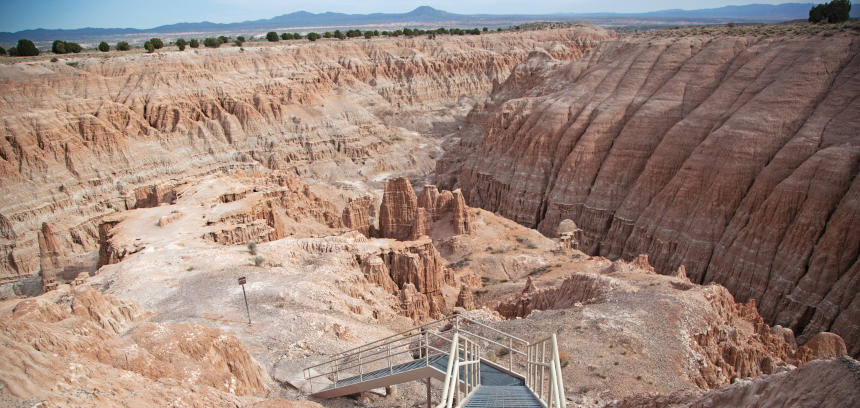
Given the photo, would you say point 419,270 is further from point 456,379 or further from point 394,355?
point 456,379

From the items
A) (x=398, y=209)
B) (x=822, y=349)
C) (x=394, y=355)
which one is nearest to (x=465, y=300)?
A: (x=398, y=209)

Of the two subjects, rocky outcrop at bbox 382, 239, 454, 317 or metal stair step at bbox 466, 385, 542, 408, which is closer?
metal stair step at bbox 466, 385, 542, 408

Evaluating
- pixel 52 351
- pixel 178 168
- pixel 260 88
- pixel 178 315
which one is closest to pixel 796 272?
pixel 178 315

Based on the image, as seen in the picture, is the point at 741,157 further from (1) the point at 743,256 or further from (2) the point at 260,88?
(2) the point at 260,88

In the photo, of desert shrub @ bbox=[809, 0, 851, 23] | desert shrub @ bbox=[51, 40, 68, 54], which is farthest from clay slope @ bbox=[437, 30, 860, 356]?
desert shrub @ bbox=[51, 40, 68, 54]

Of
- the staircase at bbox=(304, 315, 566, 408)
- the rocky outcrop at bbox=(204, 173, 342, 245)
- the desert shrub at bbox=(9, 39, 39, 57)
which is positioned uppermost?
the desert shrub at bbox=(9, 39, 39, 57)

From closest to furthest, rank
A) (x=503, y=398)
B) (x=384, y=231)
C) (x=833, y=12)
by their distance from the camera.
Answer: (x=503, y=398) < (x=384, y=231) < (x=833, y=12)

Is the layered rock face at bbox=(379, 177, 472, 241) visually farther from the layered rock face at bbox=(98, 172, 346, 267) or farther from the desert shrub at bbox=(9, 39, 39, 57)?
the desert shrub at bbox=(9, 39, 39, 57)
